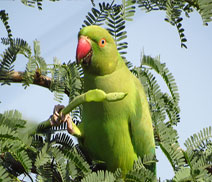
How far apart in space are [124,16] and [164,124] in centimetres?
69

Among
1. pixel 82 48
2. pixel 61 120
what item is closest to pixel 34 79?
pixel 82 48

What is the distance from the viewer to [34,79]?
249 cm

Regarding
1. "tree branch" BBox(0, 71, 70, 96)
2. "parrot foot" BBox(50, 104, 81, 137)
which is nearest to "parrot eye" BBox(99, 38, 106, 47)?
"tree branch" BBox(0, 71, 70, 96)

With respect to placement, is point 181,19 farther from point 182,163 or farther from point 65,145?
point 65,145

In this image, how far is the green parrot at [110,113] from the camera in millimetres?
2420

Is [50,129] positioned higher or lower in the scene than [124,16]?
Answer: lower

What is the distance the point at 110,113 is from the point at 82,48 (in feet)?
1.48

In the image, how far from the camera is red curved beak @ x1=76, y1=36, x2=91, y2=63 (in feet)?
7.79

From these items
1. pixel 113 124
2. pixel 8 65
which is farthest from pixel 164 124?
pixel 8 65

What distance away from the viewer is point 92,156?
2510 millimetres

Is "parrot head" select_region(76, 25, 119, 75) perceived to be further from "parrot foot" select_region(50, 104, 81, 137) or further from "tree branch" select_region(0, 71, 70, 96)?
"parrot foot" select_region(50, 104, 81, 137)

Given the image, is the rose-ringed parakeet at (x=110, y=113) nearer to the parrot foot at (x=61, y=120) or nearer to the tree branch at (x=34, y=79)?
the parrot foot at (x=61, y=120)

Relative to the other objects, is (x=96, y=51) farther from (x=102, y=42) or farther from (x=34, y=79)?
(x=34, y=79)

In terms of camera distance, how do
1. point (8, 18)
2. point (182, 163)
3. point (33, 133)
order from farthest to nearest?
point (8, 18)
point (33, 133)
point (182, 163)
